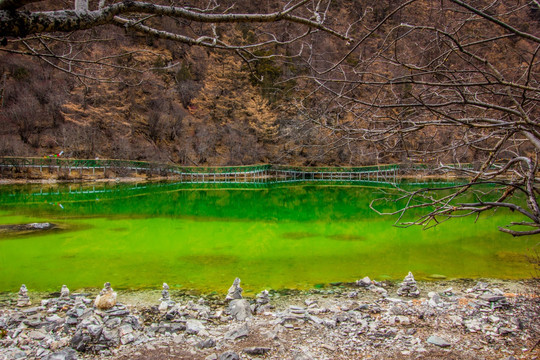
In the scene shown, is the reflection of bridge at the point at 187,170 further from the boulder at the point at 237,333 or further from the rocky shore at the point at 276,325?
the boulder at the point at 237,333

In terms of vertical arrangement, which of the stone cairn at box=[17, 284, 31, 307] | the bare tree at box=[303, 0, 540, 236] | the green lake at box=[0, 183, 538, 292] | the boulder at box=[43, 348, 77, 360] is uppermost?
the bare tree at box=[303, 0, 540, 236]

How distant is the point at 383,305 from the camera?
3.91 m

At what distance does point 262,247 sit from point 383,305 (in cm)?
348

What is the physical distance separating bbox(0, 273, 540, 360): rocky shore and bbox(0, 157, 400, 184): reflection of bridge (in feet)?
43.8

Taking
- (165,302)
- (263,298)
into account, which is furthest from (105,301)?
(263,298)

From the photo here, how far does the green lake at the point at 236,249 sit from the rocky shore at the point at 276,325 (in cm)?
72

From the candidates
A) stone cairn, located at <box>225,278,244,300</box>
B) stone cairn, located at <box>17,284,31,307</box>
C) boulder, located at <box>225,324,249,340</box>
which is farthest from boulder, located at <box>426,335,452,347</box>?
stone cairn, located at <box>17,284,31,307</box>

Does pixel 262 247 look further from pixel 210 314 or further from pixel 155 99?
pixel 155 99

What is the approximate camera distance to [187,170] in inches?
1109

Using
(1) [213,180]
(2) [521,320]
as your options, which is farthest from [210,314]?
(1) [213,180]

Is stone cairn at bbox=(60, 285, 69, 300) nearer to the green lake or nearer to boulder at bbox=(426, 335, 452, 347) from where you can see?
the green lake

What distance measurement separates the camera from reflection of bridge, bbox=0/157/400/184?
21.2 meters

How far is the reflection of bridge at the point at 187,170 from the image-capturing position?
69.7 ft

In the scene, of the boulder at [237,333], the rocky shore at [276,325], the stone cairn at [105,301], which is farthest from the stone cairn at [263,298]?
the stone cairn at [105,301]
